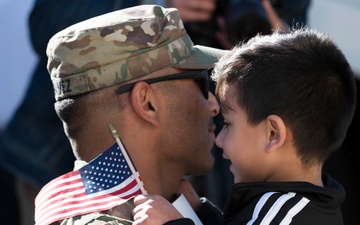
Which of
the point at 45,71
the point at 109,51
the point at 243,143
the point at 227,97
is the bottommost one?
the point at 45,71

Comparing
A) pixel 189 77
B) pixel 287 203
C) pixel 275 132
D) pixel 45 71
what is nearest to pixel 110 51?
pixel 189 77

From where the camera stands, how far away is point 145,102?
122 inches

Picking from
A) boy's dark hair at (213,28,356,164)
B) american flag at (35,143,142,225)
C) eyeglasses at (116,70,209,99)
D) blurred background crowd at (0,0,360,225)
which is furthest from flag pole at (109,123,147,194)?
blurred background crowd at (0,0,360,225)

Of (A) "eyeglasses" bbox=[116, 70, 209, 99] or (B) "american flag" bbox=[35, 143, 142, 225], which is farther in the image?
(A) "eyeglasses" bbox=[116, 70, 209, 99]

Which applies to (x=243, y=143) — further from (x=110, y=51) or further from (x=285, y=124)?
(x=110, y=51)

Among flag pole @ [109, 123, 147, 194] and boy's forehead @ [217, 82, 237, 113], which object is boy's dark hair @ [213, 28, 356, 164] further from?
flag pole @ [109, 123, 147, 194]

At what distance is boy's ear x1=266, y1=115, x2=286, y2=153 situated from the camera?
2770 mm

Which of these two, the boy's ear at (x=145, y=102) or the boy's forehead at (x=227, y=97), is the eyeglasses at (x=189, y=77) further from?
the boy's forehead at (x=227, y=97)

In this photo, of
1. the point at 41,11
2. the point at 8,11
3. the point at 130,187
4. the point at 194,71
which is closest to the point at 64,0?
the point at 41,11

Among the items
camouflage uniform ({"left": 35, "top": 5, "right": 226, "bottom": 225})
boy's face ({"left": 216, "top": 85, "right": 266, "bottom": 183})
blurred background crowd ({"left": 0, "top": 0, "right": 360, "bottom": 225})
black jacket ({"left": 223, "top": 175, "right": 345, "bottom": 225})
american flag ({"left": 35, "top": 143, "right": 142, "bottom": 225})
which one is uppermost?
camouflage uniform ({"left": 35, "top": 5, "right": 226, "bottom": 225})

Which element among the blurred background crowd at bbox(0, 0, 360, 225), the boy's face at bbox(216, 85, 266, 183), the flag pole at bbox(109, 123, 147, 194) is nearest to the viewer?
the boy's face at bbox(216, 85, 266, 183)

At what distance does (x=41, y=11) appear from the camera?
191 inches

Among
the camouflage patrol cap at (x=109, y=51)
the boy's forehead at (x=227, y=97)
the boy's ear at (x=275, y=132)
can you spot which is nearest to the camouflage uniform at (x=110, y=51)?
the camouflage patrol cap at (x=109, y=51)

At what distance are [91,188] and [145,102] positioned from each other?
35 centimetres
